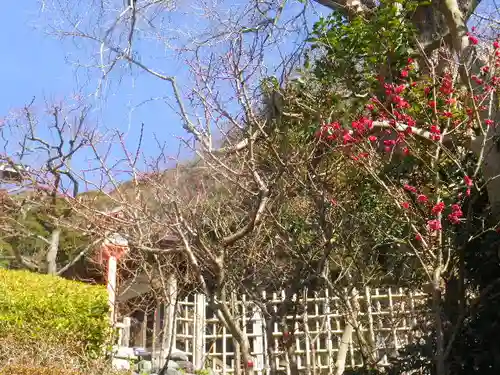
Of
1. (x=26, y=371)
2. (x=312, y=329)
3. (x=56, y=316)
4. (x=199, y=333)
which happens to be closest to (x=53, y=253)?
(x=199, y=333)

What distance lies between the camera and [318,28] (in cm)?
530

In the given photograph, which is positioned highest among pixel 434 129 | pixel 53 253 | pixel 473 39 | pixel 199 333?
pixel 473 39

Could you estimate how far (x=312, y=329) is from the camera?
875 centimetres

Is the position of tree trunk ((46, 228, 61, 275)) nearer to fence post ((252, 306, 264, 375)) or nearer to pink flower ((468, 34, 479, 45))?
fence post ((252, 306, 264, 375))

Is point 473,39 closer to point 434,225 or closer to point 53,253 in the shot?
point 434,225

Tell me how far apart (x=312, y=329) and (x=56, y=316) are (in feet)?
13.4

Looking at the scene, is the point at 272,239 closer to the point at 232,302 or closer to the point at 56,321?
the point at 232,302

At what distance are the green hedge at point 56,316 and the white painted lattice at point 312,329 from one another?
144 cm

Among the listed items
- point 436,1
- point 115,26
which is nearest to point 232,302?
point 115,26

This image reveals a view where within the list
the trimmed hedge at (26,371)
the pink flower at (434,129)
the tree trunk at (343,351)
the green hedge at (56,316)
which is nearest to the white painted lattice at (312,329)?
the tree trunk at (343,351)

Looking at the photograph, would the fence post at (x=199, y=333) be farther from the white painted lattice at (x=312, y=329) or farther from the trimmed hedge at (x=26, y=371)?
the trimmed hedge at (x=26, y=371)

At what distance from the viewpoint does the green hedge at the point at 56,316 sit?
5.89 meters

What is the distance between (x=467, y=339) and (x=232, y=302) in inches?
115

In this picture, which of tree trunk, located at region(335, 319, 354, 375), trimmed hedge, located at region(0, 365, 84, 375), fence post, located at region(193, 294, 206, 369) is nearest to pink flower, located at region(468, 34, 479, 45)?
tree trunk, located at region(335, 319, 354, 375)
